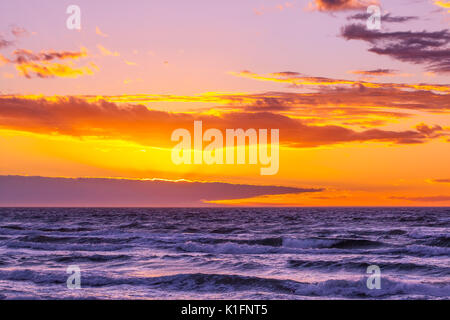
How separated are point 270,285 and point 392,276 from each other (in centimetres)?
541

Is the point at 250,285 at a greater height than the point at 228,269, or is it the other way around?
the point at 250,285

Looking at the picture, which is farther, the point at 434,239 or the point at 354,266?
the point at 434,239

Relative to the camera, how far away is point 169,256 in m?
28.7

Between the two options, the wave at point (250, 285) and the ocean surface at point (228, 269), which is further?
the wave at point (250, 285)

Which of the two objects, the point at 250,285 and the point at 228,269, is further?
the point at 228,269

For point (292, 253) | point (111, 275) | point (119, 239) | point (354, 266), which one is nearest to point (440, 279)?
point (354, 266)

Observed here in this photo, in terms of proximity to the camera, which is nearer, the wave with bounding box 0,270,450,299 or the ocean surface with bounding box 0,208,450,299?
the ocean surface with bounding box 0,208,450,299
